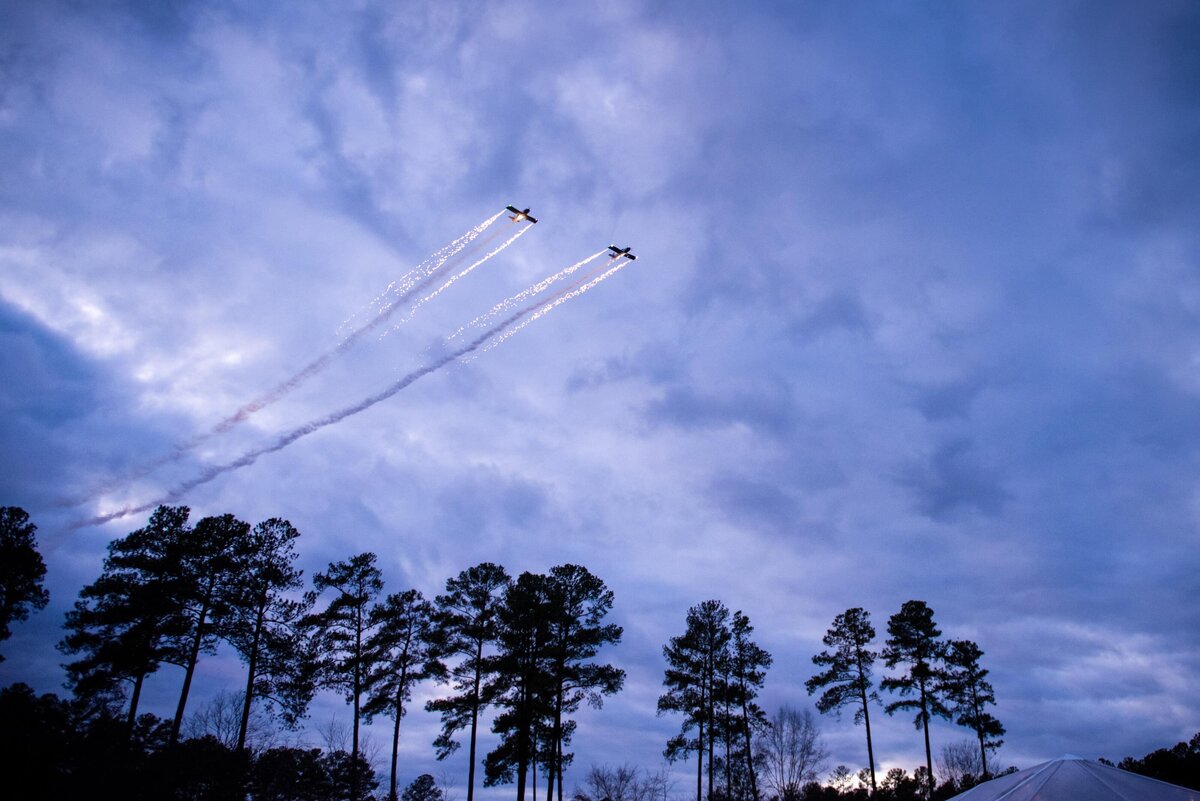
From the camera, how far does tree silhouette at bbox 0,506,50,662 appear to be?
28344 mm

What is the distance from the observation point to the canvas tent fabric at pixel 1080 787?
10555mm

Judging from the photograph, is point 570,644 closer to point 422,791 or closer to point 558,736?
point 558,736

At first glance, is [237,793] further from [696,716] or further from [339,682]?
[696,716]

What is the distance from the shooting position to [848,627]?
3816 centimetres

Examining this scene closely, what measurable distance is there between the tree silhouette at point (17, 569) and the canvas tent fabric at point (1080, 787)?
3753cm

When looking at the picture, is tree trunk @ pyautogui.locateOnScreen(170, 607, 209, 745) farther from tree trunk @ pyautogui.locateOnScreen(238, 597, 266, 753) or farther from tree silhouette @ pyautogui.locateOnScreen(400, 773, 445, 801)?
tree silhouette @ pyautogui.locateOnScreen(400, 773, 445, 801)

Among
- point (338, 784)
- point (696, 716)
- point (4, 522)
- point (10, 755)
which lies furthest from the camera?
point (338, 784)

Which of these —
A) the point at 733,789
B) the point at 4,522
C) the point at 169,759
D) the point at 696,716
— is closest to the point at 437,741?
the point at 169,759

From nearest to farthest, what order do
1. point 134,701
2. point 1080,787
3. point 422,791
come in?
1. point 1080,787
2. point 134,701
3. point 422,791

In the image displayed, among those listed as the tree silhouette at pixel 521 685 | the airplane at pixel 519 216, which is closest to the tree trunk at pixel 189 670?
the tree silhouette at pixel 521 685

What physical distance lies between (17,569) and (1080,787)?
3945cm

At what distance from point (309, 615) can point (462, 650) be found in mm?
7967

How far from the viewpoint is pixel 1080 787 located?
10953 mm

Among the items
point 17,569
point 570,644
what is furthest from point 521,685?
point 17,569
